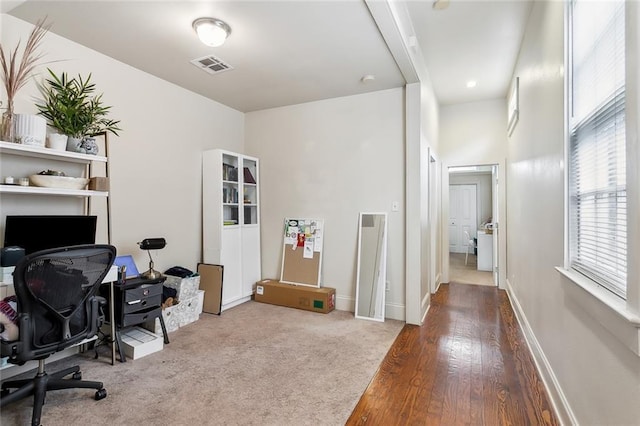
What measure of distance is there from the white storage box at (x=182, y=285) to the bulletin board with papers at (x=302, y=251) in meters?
1.20

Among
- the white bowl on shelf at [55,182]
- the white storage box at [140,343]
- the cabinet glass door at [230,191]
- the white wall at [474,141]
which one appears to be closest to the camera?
the white bowl on shelf at [55,182]

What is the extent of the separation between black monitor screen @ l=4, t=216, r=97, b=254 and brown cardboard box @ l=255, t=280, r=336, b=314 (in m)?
2.12

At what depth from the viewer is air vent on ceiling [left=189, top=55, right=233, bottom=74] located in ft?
9.87

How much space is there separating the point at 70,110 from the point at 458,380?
358 centimetres

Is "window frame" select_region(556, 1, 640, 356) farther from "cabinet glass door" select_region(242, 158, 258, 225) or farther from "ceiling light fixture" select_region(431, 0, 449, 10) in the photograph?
"cabinet glass door" select_region(242, 158, 258, 225)

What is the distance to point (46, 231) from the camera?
233 cm

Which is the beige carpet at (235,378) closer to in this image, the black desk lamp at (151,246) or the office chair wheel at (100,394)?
the office chair wheel at (100,394)

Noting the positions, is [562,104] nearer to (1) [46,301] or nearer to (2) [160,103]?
(1) [46,301]

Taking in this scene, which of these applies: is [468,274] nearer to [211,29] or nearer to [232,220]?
[232,220]

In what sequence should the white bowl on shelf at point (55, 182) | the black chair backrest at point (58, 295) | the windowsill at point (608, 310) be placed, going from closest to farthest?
the windowsill at point (608, 310), the black chair backrest at point (58, 295), the white bowl on shelf at point (55, 182)

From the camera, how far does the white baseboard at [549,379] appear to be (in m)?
1.73

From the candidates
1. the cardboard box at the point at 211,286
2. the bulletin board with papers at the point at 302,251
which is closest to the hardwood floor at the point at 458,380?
the bulletin board with papers at the point at 302,251

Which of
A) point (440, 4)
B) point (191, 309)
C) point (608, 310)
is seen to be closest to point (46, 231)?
point (191, 309)

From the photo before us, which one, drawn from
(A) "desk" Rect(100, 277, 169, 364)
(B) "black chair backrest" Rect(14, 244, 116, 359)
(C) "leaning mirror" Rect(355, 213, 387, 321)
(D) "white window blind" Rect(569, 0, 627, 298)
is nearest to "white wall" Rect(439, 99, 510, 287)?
(C) "leaning mirror" Rect(355, 213, 387, 321)
